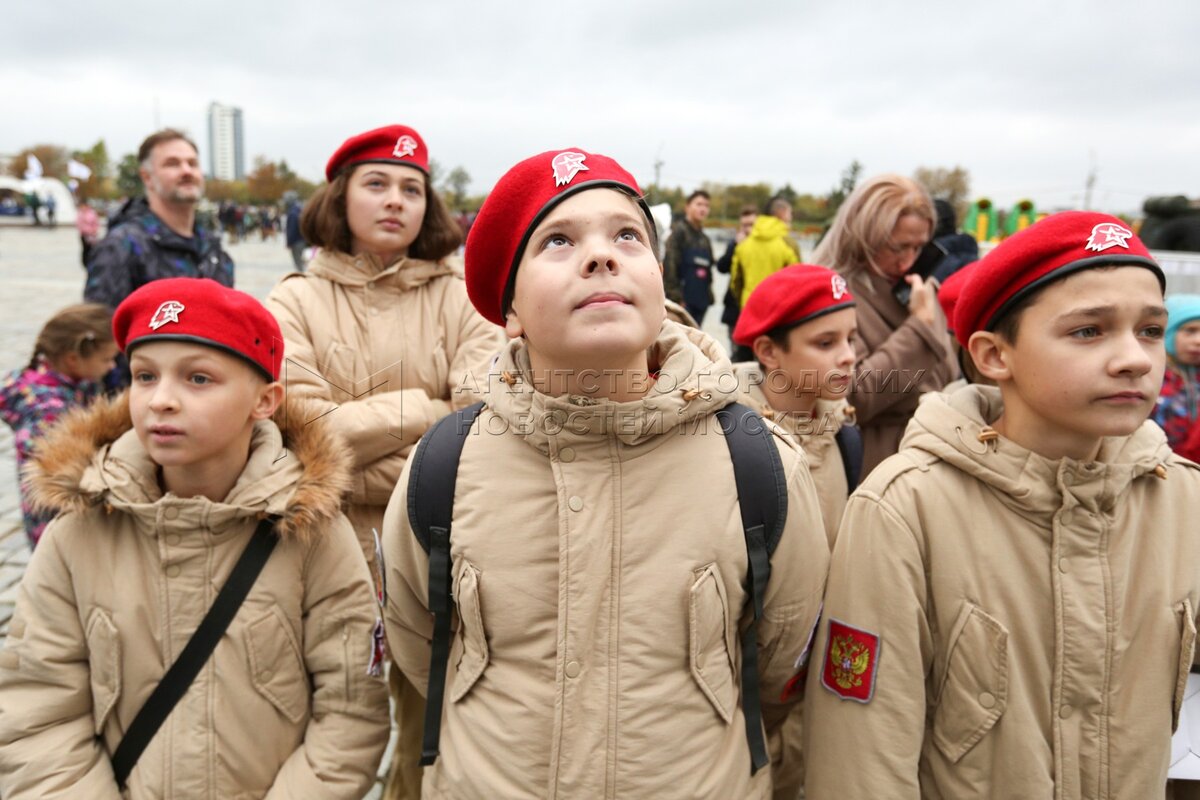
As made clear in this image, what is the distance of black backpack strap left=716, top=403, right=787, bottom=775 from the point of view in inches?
67.7

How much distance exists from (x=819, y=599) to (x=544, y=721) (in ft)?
2.26

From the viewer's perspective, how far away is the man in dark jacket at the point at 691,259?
898 cm

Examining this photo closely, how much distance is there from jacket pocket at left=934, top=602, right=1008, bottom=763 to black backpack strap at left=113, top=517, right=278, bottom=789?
1693 millimetres

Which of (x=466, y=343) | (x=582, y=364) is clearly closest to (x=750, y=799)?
(x=582, y=364)

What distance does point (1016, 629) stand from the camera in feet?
5.94

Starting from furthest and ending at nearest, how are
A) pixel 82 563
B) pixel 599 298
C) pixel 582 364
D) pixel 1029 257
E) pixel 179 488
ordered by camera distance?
pixel 179 488
pixel 82 563
pixel 1029 257
pixel 582 364
pixel 599 298

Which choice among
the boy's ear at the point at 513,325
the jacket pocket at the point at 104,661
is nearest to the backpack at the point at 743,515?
the boy's ear at the point at 513,325

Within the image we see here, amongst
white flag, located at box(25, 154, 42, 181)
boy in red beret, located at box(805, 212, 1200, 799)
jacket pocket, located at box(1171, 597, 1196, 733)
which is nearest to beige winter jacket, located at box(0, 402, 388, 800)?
boy in red beret, located at box(805, 212, 1200, 799)

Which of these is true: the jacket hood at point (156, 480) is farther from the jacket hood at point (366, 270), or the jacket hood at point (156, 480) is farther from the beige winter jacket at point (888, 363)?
the beige winter jacket at point (888, 363)

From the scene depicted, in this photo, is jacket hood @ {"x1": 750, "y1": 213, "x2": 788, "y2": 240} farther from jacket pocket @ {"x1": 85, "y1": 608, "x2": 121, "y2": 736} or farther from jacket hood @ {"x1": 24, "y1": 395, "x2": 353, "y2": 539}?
jacket pocket @ {"x1": 85, "y1": 608, "x2": 121, "y2": 736}

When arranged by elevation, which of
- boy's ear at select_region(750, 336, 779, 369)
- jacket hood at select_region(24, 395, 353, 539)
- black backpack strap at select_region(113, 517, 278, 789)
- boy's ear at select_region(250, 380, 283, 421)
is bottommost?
black backpack strap at select_region(113, 517, 278, 789)

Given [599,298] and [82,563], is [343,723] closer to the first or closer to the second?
[82,563]

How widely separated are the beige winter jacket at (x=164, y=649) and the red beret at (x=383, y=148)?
1.50 meters

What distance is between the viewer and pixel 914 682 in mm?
1815
